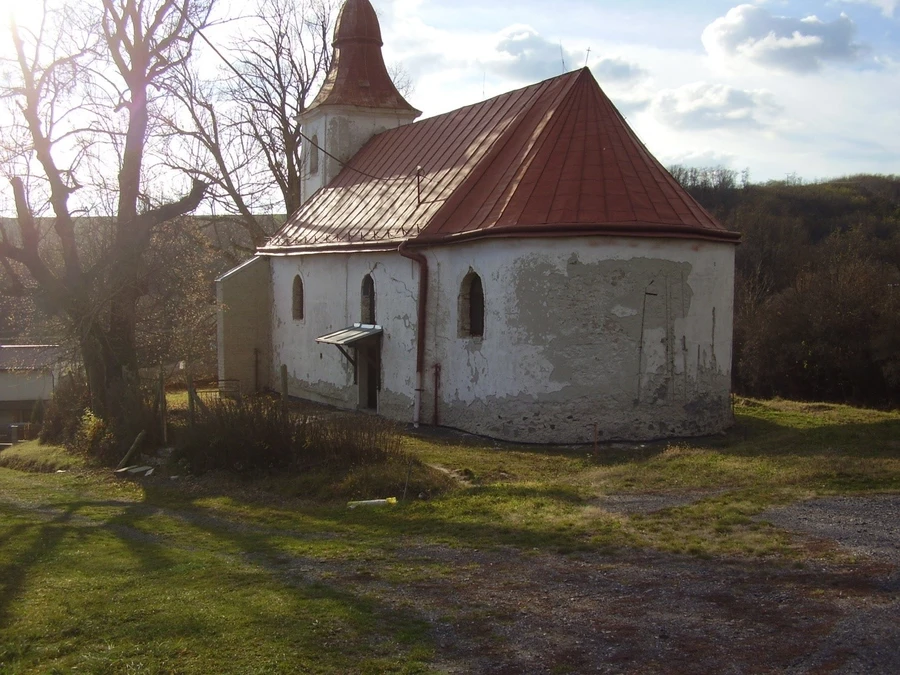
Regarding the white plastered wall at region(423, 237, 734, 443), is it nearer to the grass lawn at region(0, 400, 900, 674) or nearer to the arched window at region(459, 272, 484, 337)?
the arched window at region(459, 272, 484, 337)

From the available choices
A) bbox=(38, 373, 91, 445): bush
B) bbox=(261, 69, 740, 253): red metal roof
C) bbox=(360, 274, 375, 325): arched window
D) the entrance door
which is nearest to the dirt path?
bbox=(261, 69, 740, 253): red metal roof

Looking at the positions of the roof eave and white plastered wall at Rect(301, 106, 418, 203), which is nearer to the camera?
the roof eave

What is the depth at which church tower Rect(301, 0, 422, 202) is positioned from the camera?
2792cm

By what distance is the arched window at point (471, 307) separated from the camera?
58.0 feet

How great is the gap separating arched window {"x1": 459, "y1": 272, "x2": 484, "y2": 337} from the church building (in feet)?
0.12

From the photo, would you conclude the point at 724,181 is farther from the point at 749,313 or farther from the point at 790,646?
the point at 790,646

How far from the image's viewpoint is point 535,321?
16.3m

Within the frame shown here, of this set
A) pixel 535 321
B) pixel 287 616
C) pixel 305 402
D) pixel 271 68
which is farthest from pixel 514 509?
pixel 271 68

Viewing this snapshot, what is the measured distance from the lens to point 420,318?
18688 mm

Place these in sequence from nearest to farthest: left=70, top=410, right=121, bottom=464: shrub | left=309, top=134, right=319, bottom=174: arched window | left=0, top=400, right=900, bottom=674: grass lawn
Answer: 1. left=0, top=400, right=900, bottom=674: grass lawn
2. left=70, top=410, right=121, bottom=464: shrub
3. left=309, top=134, right=319, bottom=174: arched window

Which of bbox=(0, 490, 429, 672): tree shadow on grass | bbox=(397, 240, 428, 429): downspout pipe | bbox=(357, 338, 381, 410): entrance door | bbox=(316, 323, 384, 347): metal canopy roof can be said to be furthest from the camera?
bbox=(357, 338, 381, 410): entrance door

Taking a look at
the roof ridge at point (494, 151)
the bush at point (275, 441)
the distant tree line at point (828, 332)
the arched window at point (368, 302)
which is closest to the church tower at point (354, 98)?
the arched window at point (368, 302)

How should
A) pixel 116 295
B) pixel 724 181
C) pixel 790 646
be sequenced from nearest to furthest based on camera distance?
pixel 790 646 < pixel 116 295 < pixel 724 181

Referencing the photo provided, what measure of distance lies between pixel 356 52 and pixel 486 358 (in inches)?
579
